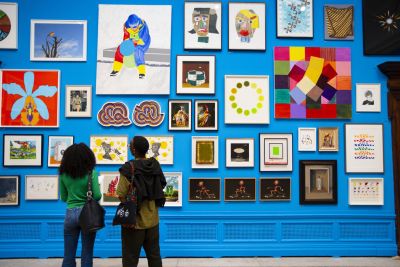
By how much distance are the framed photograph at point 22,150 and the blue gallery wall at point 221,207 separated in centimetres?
9

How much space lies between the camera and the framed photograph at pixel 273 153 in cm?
568

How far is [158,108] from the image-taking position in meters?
5.66

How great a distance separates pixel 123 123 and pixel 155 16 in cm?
177

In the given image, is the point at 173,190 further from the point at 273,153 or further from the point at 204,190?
the point at 273,153

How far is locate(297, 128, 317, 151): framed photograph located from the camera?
5.71 m

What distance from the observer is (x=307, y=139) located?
225 inches

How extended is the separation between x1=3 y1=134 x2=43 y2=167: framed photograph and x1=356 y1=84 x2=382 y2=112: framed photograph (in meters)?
5.04

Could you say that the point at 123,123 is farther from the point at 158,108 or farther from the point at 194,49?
the point at 194,49

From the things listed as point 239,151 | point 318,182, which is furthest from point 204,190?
point 318,182

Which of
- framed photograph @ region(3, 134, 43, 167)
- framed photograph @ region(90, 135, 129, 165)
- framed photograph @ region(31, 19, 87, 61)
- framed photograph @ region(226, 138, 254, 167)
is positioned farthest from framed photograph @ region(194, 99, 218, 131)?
framed photograph @ region(3, 134, 43, 167)

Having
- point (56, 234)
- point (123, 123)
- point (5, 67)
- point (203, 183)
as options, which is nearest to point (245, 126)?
point (203, 183)

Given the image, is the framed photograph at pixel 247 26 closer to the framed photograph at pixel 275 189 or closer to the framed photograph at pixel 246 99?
the framed photograph at pixel 246 99

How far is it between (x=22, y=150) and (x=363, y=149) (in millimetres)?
5343

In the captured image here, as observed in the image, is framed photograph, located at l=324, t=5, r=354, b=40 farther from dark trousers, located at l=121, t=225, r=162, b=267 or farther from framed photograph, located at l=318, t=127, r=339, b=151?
dark trousers, located at l=121, t=225, r=162, b=267
